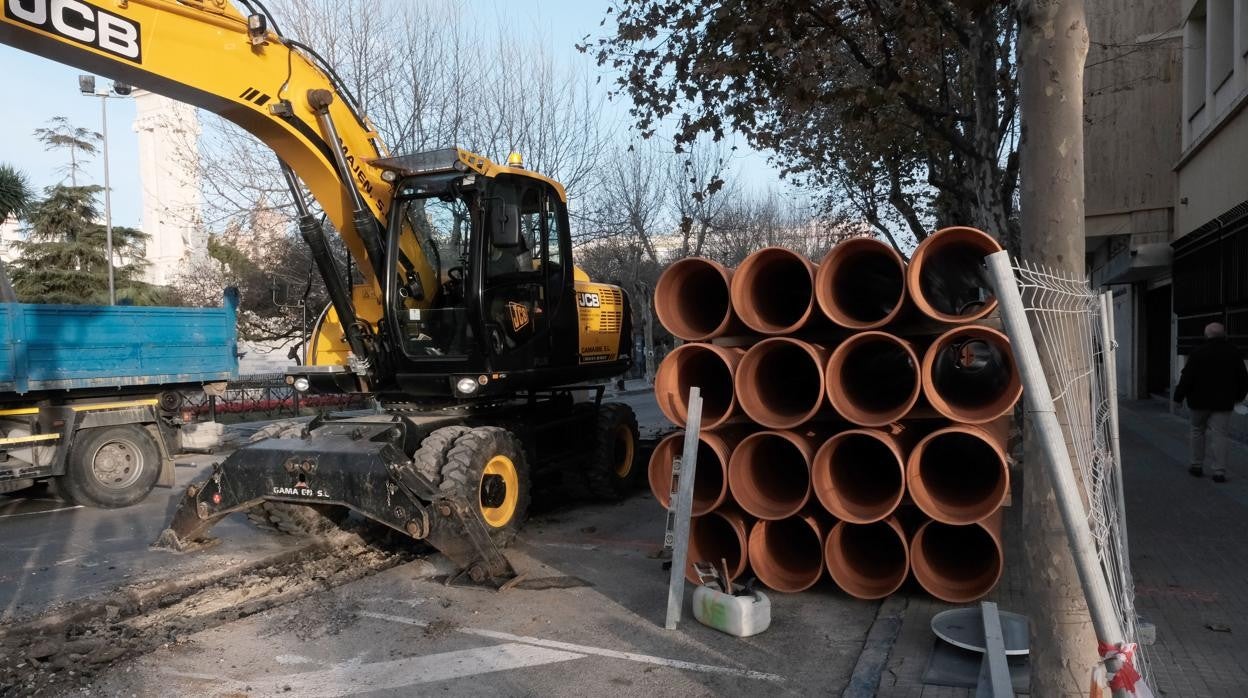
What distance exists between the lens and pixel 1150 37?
64.2ft

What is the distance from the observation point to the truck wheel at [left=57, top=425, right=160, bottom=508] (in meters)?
9.75

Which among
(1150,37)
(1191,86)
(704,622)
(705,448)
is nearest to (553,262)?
(705,448)

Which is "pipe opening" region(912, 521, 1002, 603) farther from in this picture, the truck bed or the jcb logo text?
the truck bed

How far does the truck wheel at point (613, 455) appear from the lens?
9648mm

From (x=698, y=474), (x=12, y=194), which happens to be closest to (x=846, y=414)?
(x=698, y=474)

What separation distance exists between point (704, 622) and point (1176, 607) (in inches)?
118

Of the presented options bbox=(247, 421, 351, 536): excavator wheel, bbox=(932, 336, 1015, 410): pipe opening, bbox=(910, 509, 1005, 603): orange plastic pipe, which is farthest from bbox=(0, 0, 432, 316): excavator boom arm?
bbox=(910, 509, 1005, 603): orange plastic pipe

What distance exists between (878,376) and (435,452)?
11.3ft

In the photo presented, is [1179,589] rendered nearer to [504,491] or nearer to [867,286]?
[867,286]

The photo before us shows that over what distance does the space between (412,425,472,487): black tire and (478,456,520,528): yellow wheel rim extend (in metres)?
0.36

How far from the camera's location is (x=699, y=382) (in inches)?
259

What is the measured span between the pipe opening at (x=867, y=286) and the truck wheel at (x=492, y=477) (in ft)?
9.85

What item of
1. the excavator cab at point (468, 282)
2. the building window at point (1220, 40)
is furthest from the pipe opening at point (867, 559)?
the building window at point (1220, 40)

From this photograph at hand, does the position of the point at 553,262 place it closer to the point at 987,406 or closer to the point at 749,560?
the point at 749,560
